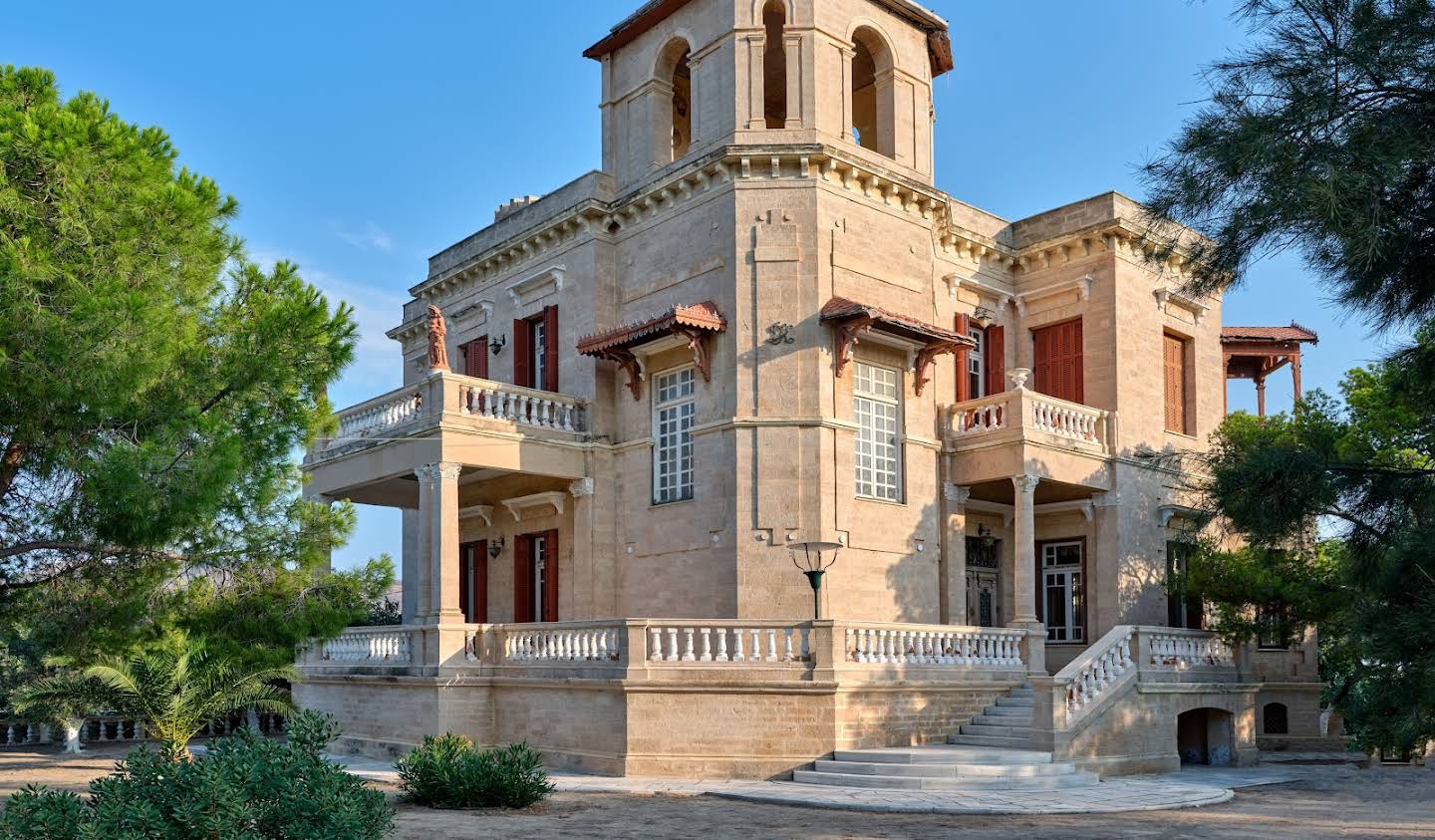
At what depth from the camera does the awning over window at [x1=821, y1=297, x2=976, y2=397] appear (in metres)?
20.7

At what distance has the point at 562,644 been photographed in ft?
65.9

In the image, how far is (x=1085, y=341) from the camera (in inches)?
965

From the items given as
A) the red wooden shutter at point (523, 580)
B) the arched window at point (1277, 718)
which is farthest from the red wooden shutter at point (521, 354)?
the arched window at point (1277, 718)

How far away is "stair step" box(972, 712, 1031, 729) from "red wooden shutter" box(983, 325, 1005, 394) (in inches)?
291

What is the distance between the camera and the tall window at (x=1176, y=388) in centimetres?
2577

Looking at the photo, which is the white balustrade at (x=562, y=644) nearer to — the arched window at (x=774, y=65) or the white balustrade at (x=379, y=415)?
the white balustrade at (x=379, y=415)

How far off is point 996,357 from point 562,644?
10426mm

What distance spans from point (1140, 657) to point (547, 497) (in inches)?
415

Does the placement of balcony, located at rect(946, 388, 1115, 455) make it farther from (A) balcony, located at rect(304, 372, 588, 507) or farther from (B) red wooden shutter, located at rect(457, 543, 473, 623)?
(B) red wooden shutter, located at rect(457, 543, 473, 623)

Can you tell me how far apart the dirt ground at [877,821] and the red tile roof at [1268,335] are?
12395 mm

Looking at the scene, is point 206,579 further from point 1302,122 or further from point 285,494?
point 1302,122

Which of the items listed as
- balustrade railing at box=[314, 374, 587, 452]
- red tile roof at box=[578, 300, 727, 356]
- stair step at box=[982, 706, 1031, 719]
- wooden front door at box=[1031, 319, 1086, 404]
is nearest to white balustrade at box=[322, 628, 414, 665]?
balustrade railing at box=[314, 374, 587, 452]

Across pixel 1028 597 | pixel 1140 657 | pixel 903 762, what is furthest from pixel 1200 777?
pixel 903 762

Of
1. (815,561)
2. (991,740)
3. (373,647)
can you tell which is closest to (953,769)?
(991,740)
